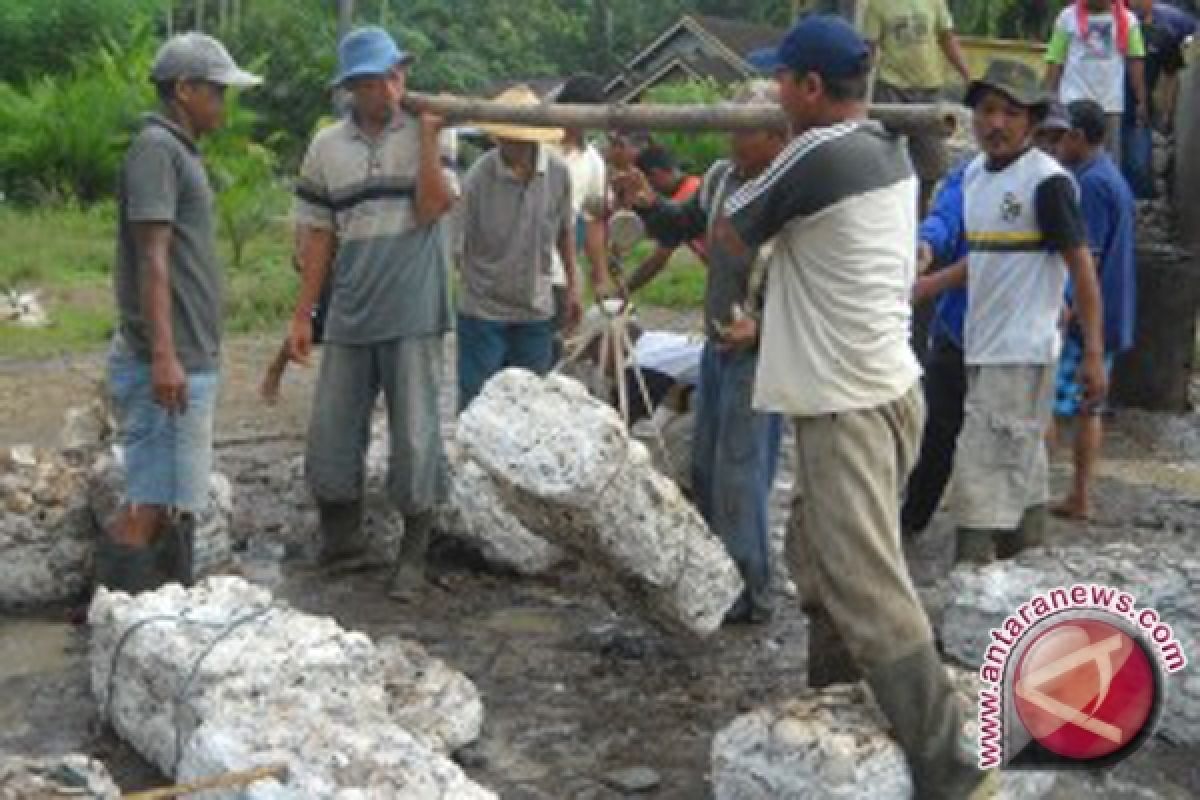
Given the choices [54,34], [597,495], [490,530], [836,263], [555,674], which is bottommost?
[555,674]

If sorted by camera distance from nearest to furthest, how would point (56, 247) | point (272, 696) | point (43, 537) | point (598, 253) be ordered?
point (272, 696), point (43, 537), point (598, 253), point (56, 247)

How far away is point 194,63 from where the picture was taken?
17.0 feet

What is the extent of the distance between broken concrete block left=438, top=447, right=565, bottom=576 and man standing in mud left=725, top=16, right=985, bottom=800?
201 cm

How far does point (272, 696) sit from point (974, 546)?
2795 mm

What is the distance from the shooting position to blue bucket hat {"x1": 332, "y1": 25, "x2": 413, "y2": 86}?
5.63m

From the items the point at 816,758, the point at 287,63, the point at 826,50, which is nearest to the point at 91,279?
the point at 826,50

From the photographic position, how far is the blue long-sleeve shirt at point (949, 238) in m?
6.34

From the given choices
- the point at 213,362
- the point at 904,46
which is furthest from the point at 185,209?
the point at 904,46

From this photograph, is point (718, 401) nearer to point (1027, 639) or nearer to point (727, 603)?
point (727, 603)

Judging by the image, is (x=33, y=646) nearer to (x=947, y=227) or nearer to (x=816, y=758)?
(x=816, y=758)

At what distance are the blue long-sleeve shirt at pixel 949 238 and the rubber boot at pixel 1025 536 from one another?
0.78m

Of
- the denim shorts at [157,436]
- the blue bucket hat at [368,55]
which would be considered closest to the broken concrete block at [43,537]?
the denim shorts at [157,436]

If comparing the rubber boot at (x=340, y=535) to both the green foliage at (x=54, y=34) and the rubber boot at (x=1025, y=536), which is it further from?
the green foliage at (x=54, y=34)

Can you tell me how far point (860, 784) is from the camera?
404 centimetres
